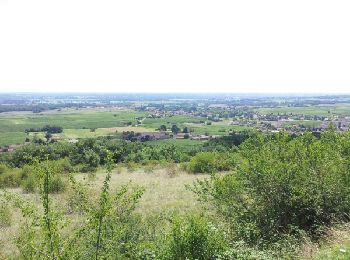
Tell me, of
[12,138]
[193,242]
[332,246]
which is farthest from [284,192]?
[12,138]

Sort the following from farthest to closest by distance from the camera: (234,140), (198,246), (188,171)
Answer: (234,140)
(188,171)
(198,246)

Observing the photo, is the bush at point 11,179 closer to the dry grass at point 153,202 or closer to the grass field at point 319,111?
Result: the dry grass at point 153,202

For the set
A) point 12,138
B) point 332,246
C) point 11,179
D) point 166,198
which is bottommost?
point 12,138

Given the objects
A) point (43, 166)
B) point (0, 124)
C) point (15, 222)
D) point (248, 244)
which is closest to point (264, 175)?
point (248, 244)

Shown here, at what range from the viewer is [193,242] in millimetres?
7105

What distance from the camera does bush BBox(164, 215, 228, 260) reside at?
7.03m

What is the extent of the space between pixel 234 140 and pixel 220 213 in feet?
147

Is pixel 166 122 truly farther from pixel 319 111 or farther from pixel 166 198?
pixel 166 198

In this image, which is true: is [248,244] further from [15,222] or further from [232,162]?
[15,222]

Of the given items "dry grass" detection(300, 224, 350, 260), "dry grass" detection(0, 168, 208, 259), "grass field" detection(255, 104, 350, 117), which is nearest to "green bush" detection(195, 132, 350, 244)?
"dry grass" detection(300, 224, 350, 260)

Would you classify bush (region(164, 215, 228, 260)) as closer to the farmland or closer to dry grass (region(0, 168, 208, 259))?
the farmland

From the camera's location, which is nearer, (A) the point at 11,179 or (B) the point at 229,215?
(B) the point at 229,215

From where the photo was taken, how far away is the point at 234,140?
178 feet

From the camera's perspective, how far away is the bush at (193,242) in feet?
23.1
